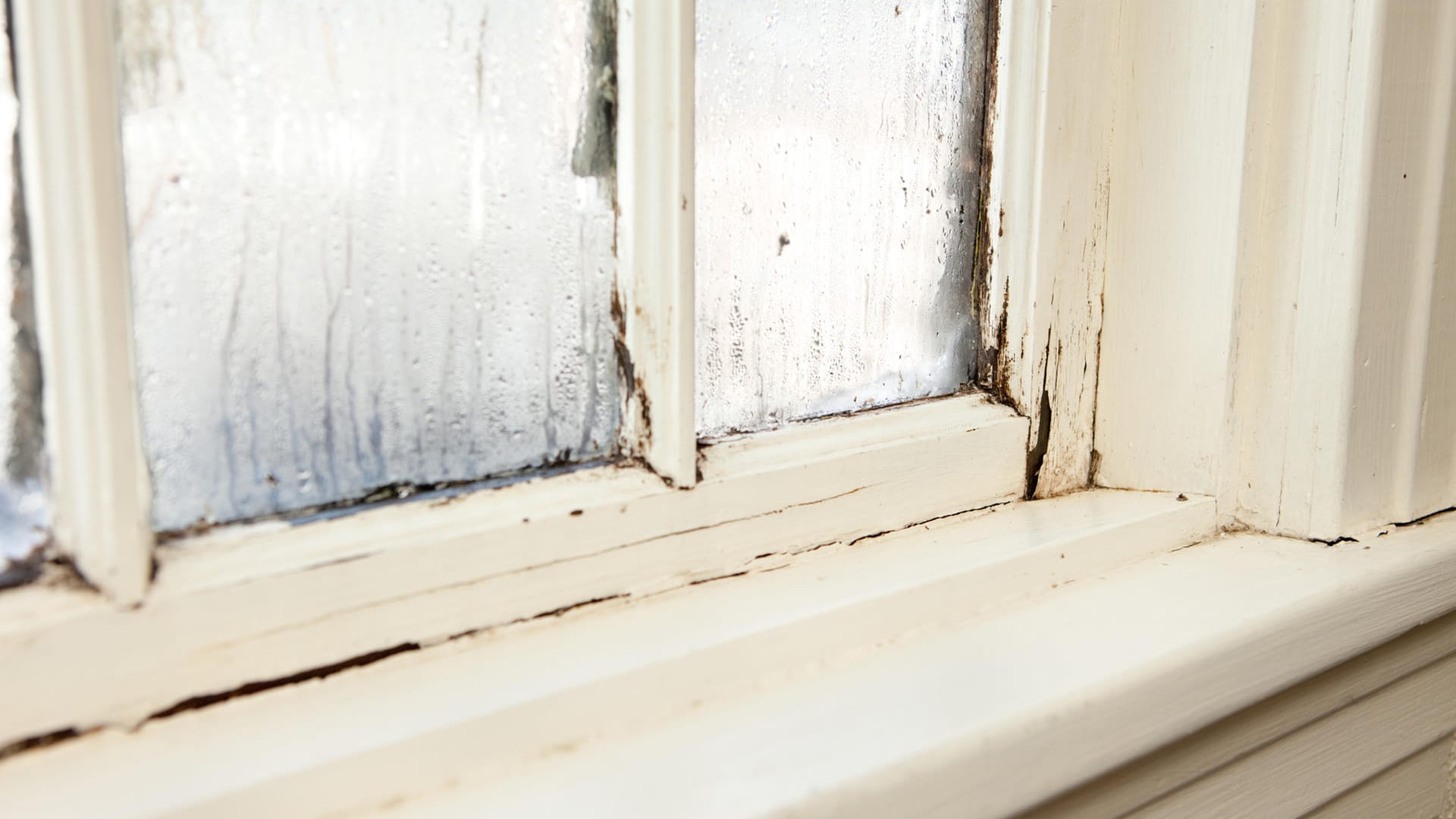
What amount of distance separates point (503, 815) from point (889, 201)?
20.3 inches

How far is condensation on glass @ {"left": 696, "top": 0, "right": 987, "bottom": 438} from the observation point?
0.70 meters

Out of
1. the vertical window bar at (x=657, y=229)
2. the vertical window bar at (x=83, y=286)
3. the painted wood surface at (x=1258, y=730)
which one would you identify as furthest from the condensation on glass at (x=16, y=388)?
the painted wood surface at (x=1258, y=730)

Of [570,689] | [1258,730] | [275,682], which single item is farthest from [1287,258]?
[275,682]

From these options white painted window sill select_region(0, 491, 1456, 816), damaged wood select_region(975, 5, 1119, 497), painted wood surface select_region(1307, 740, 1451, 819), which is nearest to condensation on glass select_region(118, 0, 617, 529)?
white painted window sill select_region(0, 491, 1456, 816)

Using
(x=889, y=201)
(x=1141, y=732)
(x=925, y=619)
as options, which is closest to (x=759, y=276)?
(x=889, y=201)

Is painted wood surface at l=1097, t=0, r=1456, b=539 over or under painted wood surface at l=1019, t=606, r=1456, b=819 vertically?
over

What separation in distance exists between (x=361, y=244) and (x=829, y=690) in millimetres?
352

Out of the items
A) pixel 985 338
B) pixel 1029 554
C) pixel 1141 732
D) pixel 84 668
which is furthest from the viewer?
pixel 985 338

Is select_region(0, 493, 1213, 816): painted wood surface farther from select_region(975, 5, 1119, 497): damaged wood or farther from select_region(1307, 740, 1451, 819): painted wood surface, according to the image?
select_region(1307, 740, 1451, 819): painted wood surface

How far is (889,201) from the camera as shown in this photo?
0.79m

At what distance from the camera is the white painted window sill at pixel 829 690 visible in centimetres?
47

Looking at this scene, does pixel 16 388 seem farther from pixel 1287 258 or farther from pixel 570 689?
pixel 1287 258

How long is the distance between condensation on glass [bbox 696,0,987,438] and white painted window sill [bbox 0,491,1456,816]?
13cm

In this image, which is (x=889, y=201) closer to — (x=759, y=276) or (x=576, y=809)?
(x=759, y=276)
